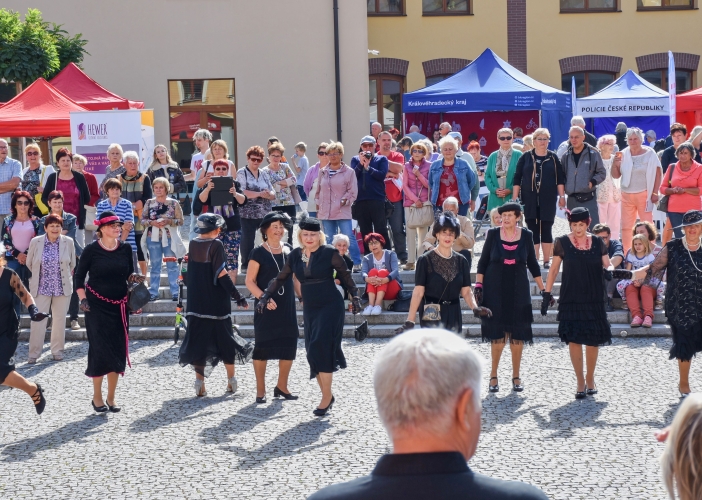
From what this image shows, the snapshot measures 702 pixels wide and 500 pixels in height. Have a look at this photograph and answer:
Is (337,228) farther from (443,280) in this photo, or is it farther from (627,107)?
(627,107)

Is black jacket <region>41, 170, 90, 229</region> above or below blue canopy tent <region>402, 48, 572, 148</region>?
below

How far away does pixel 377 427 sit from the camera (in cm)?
838

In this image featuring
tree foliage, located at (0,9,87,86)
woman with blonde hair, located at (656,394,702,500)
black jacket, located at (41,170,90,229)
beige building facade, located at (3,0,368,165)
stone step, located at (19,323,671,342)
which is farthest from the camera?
beige building facade, located at (3,0,368,165)

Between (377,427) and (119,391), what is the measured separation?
2932 mm

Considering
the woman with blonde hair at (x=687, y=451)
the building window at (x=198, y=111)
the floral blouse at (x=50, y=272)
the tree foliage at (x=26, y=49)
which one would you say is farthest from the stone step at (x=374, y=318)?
the building window at (x=198, y=111)

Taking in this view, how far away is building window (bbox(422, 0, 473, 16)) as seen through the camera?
87.8 feet

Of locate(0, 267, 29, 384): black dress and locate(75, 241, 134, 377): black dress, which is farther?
locate(75, 241, 134, 377): black dress

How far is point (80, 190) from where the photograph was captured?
1334 cm

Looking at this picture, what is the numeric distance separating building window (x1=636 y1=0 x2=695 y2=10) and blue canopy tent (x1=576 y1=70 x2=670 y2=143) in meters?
4.79

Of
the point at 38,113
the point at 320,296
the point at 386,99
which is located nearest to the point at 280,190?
the point at 320,296

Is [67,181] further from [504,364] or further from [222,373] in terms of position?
[504,364]

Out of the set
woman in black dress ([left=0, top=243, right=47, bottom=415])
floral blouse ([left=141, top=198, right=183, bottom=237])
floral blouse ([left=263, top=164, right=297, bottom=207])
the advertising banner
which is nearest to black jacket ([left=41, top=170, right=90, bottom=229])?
floral blouse ([left=141, top=198, right=183, bottom=237])

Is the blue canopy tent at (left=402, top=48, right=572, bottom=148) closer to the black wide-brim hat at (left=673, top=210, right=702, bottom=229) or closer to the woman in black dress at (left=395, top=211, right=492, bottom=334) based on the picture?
the woman in black dress at (left=395, top=211, right=492, bottom=334)

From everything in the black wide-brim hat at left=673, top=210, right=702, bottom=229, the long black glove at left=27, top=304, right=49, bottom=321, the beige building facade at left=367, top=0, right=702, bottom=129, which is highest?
the beige building facade at left=367, top=0, right=702, bottom=129
